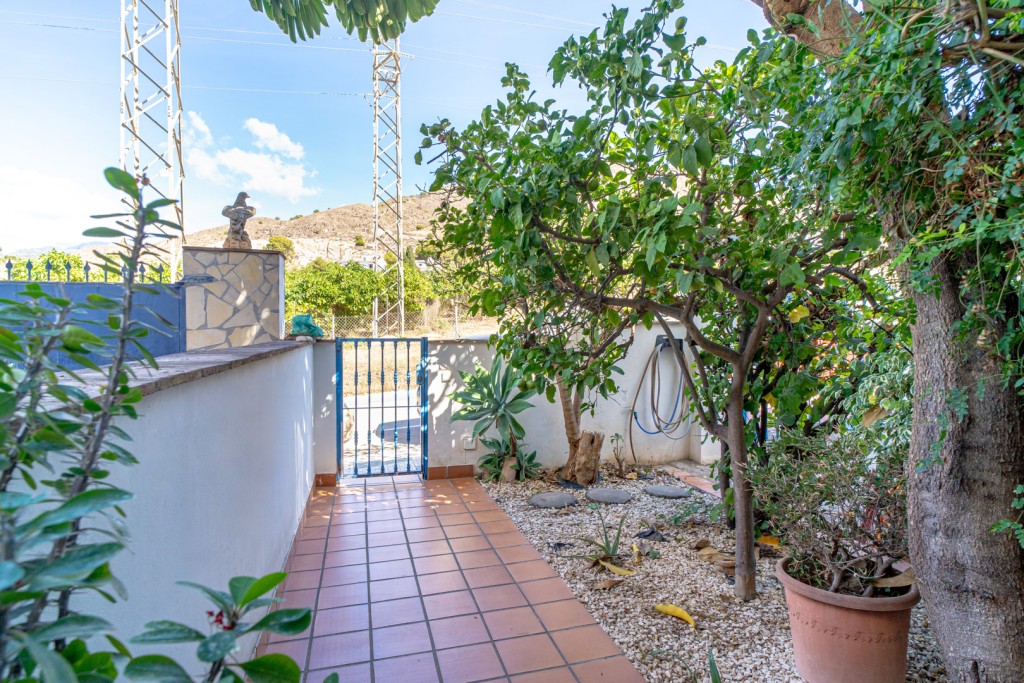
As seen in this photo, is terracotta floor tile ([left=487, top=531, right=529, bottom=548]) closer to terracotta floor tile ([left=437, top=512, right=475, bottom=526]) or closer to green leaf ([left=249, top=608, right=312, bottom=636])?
terracotta floor tile ([left=437, top=512, right=475, bottom=526])

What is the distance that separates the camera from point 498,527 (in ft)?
12.9

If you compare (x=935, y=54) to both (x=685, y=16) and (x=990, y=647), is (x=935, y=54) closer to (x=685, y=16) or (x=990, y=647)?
(x=685, y=16)

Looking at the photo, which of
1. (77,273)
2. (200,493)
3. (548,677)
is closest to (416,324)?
(77,273)

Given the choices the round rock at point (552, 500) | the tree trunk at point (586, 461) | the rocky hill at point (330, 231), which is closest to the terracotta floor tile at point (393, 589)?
the round rock at point (552, 500)

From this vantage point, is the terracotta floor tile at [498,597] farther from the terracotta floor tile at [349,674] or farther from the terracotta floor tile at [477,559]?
the terracotta floor tile at [349,674]

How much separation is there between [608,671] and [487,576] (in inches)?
41.3

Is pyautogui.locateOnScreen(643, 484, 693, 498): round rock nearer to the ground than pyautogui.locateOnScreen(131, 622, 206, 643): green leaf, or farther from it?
nearer to the ground

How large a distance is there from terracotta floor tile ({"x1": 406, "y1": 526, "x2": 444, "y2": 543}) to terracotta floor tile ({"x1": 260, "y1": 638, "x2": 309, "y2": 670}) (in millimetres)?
1205

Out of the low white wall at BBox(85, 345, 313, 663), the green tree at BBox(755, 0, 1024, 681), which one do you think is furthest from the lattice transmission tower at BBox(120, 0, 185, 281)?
the green tree at BBox(755, 0, 1024, 681)

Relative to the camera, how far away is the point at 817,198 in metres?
1.87

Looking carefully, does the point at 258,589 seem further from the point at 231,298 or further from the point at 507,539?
the point at 231,298

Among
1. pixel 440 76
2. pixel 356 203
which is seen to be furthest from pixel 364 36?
pixel 356 203

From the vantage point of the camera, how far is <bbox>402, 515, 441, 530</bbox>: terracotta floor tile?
154 inches

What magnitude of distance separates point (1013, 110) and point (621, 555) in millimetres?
2799
